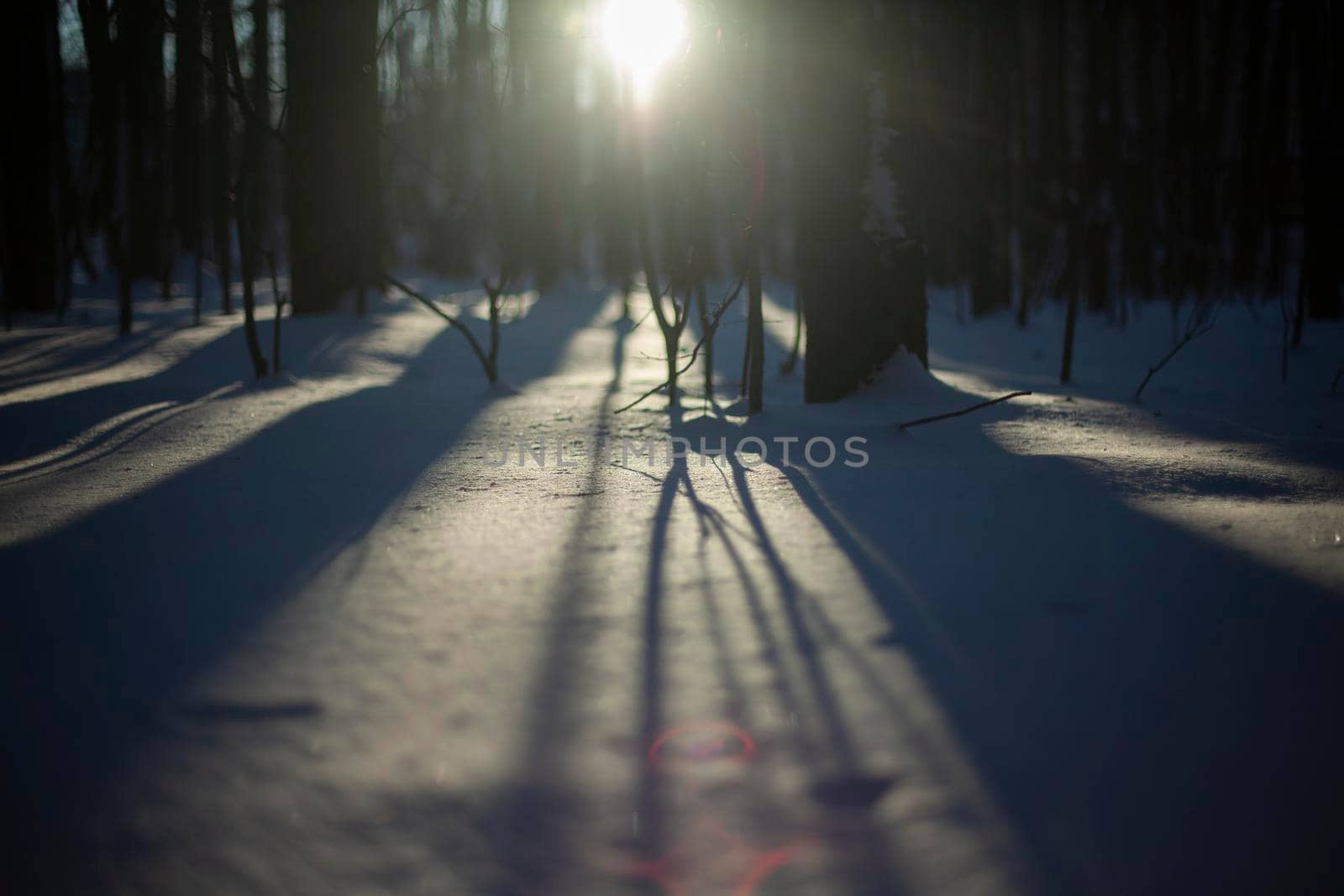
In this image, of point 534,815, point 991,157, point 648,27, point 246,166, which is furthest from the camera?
point 991,157

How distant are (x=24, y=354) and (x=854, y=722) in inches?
279

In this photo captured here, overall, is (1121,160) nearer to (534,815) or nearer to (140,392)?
(140,392)

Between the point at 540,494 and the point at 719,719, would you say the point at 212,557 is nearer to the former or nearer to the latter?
the point at 540,494

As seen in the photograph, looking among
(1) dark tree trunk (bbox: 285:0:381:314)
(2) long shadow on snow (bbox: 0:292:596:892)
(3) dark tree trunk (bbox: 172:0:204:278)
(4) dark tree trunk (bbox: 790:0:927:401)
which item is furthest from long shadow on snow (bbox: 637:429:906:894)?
(1) dark tree trunk (bbox: 285:0:381:314)

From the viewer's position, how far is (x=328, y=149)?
791cm

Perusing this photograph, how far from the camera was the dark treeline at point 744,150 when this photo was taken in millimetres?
4180

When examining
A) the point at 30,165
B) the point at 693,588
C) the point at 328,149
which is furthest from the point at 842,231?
the point at 30,165

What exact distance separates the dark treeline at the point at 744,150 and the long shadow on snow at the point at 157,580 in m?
1.62

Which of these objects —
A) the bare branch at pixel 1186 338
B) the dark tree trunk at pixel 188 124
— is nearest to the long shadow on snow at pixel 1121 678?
the bare branch at pixel 1186 338

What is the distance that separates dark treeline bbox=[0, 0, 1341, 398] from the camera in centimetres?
418

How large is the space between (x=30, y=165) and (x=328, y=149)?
4.54 m

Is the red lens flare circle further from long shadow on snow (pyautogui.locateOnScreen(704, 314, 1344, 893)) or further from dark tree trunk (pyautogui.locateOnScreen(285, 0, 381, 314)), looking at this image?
dark tree trunk (pyautogui.locateOnScreen(285, 0, 381, 314))

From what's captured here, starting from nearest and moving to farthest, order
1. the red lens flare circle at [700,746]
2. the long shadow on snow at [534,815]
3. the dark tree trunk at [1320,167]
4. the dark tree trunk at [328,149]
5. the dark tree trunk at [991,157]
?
1. the long shadow on snow at [534,815]
2. the red lens flare circle at [700,746]
3. the dark tree trunk at [328,149]
4. the dark tree trunk at [1320,167]
5. the dark tree trunk at [991,157]

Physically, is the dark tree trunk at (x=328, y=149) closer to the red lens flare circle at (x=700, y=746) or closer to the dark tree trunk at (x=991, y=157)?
the red lens flare circle at (x=700, y=746)
